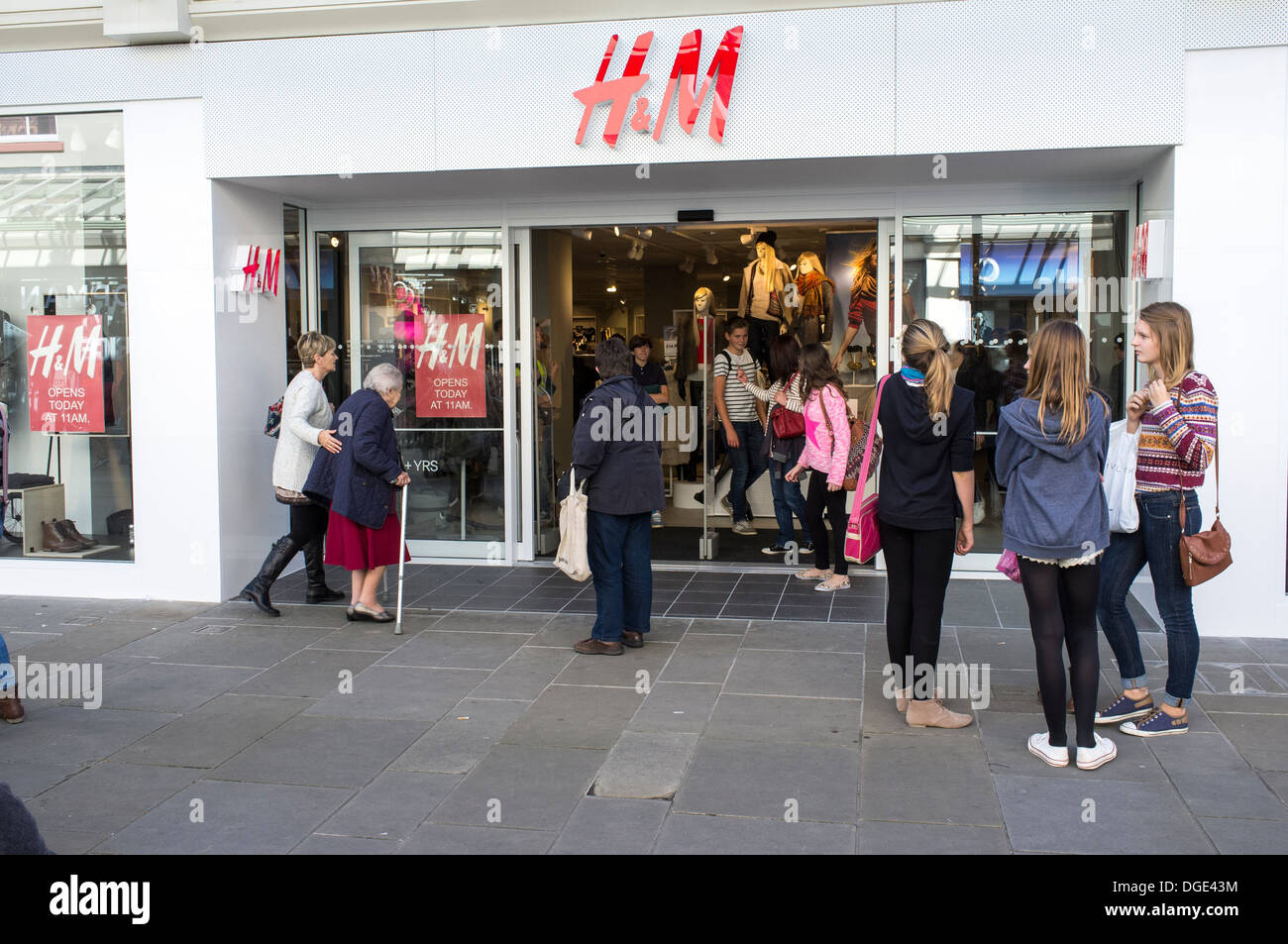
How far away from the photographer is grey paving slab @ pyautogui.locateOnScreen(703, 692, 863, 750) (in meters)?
5.09

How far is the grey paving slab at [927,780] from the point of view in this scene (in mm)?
4230

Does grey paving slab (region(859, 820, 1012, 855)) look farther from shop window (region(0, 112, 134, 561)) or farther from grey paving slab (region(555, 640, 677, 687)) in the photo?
shop window (region(0, 112, 134, 561))

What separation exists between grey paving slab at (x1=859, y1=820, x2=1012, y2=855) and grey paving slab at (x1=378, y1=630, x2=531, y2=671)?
8.98ft

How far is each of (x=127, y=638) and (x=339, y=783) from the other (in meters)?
Answer: 3.02

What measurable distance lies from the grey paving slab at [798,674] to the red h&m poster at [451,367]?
3.51m

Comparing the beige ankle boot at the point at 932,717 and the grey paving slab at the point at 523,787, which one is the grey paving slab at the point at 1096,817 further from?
the grey paving slab at the point at 523,787

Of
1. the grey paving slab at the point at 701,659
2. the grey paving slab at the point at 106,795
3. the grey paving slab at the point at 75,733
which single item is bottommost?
the grey paving slab at the point at 106,795

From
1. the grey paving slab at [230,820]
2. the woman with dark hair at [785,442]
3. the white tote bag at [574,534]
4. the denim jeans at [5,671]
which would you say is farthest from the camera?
the woman with dark hair at [785,442]

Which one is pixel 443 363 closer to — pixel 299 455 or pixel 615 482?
pixel 299 455

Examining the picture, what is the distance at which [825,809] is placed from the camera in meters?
4.27

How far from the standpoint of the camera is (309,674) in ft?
20.3

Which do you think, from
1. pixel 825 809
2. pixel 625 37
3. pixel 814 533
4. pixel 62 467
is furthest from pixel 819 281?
pixel 825 809

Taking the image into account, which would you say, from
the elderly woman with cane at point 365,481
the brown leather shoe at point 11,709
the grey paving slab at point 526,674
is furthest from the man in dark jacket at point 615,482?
the brown leather shoe at point 11,709

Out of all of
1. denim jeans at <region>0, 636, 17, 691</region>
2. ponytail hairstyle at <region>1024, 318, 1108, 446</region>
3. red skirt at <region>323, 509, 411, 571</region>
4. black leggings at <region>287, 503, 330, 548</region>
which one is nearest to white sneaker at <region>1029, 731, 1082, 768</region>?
ponytail hairstyle at <region>1024, 318, 1108, 446</region>
